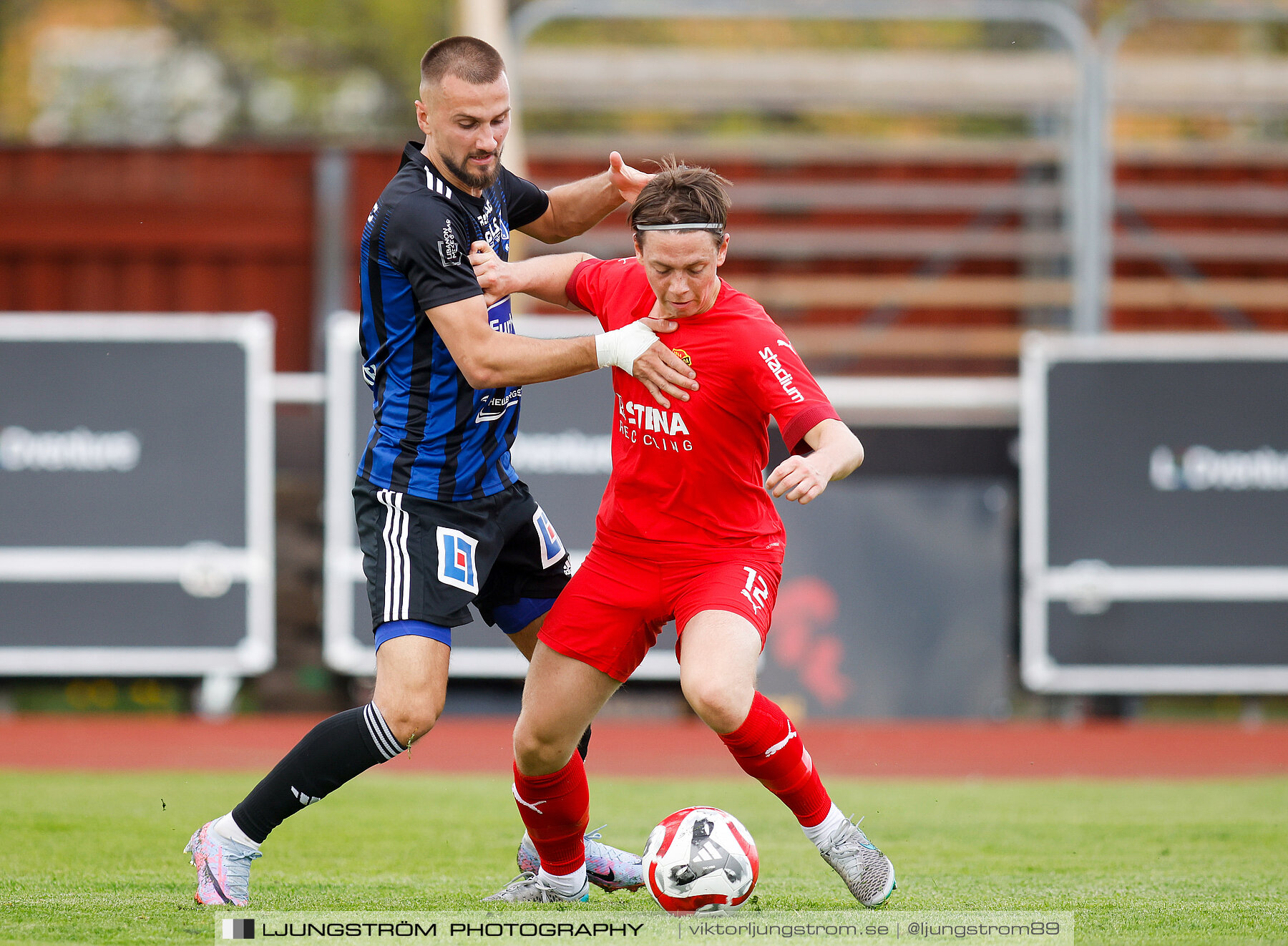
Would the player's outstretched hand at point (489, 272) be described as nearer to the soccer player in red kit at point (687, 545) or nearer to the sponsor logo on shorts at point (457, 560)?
the soccer player in red kit at point (687, 545)

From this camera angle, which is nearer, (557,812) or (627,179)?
(557,812)

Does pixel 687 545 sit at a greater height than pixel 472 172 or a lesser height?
lesser

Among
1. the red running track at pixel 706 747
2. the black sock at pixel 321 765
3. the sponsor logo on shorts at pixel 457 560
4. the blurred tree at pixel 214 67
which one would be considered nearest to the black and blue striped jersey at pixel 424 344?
the sponsor logo on shorts at pixel 457 560

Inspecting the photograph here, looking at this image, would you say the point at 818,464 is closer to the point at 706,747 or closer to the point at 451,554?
the point at 451,554

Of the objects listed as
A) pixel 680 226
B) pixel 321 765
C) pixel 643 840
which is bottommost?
pixel 643 840

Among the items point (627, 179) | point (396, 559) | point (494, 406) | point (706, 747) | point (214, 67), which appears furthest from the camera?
point (214, 67)

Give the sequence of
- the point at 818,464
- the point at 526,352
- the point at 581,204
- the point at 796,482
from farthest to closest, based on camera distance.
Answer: the point at 581,204, the point at 526,352, the point at 818,464, the point at 796,482

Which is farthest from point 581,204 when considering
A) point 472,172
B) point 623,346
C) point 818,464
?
point 818,464

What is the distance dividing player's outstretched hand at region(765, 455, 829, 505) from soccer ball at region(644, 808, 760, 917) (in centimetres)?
114

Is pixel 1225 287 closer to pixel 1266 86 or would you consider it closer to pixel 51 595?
pixel 1266 86

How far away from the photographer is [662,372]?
4.35 meters

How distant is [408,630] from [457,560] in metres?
0.27

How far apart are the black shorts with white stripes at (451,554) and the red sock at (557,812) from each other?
1.89 ft

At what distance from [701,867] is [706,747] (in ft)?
16.6
